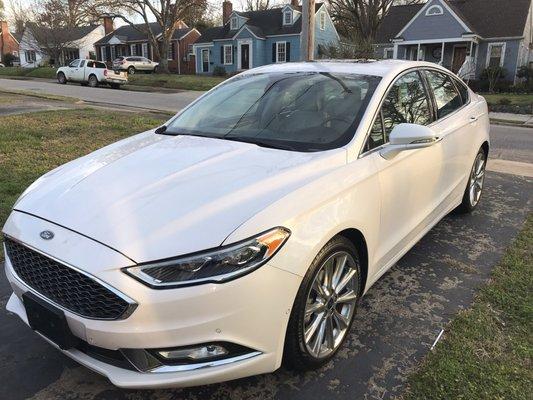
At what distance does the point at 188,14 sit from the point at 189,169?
42354 millimetres

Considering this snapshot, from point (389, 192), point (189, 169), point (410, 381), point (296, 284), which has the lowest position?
point (410, 381)

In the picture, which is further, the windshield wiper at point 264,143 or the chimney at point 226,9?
the chimney at point 226,9

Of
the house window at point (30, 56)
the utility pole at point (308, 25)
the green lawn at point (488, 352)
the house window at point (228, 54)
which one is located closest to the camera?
the green lawn at point (488, 352)

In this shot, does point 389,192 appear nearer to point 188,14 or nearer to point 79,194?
point 79,194

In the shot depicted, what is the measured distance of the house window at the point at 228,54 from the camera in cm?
4212

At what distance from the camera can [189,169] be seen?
282 cm

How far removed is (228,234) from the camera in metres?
2.21

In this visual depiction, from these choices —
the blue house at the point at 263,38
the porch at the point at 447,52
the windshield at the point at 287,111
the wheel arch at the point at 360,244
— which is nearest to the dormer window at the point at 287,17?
the blue house at the point at 263,38

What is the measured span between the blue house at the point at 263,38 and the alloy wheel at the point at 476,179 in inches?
1355

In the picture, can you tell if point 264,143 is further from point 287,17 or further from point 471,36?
point 287,17

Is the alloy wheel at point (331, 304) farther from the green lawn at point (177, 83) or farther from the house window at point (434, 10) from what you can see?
the house window at point (434, 10)

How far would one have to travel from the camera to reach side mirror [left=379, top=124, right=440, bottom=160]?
124 inches

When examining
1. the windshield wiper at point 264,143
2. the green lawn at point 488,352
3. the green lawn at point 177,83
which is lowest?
Answer: the green lawn at point 488,352

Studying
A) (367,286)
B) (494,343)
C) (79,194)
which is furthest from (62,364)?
(494,343)
